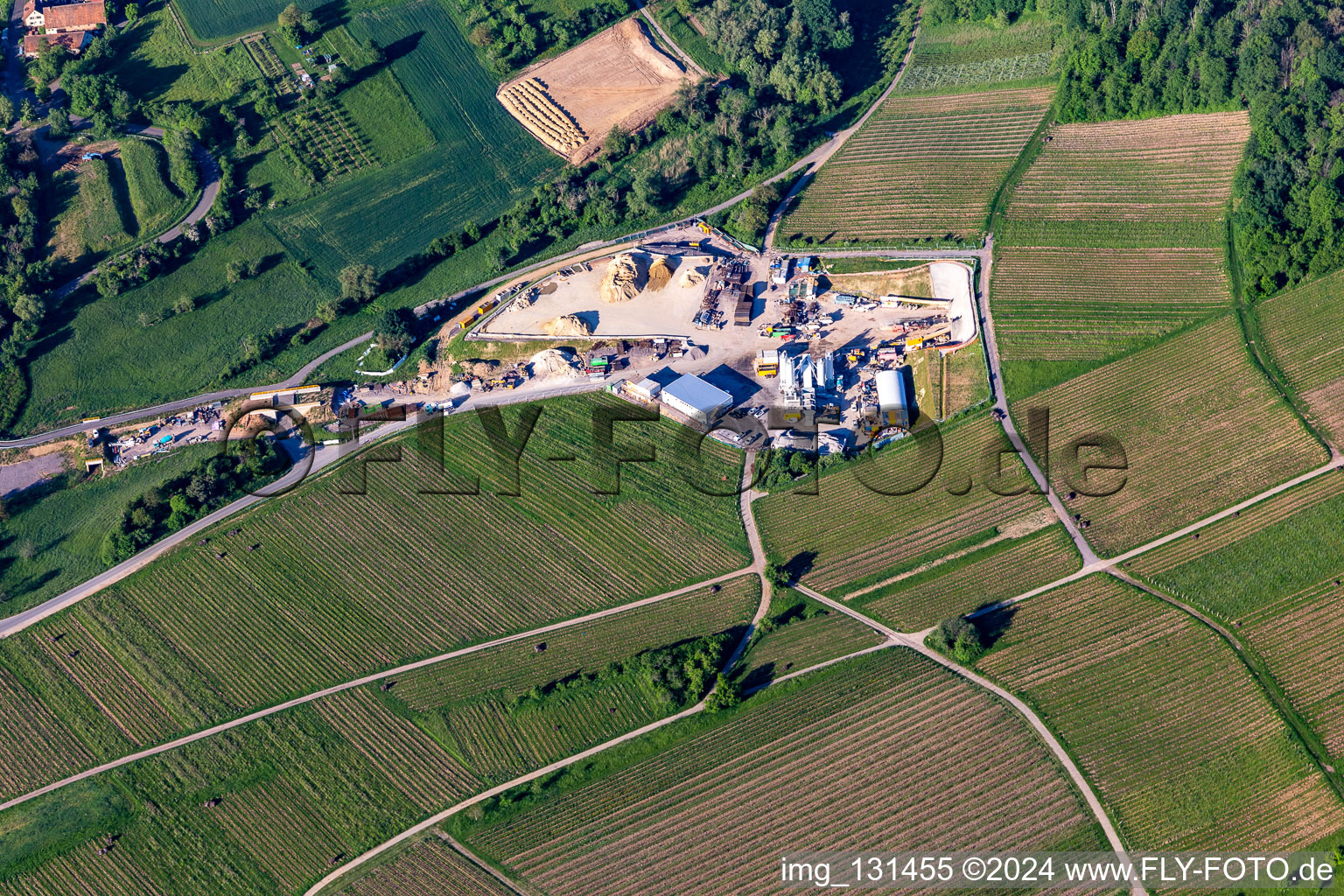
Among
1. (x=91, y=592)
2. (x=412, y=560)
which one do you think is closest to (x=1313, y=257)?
(x=412, y=560)

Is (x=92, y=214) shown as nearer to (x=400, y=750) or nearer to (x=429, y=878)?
(x=400, y=750)

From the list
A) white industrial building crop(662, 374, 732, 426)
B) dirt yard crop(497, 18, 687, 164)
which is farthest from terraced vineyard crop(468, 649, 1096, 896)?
dirt yard crop(497, 18, 687, 164)

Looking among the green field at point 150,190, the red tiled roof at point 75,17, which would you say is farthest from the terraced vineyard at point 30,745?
the red tiled roof at point 75,17

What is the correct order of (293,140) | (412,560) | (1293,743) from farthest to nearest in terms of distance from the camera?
(293,140) → (412,560) → (1293,743)

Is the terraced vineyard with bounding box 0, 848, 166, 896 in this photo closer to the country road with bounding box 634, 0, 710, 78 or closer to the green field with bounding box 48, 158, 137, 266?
the green field with bounding box 48, 158, 137, 266

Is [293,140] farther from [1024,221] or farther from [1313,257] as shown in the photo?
[1313,257]

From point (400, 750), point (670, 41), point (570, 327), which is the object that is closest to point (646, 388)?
point (570, 327)

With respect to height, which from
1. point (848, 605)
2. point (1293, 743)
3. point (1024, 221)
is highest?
point (1024, 221)
